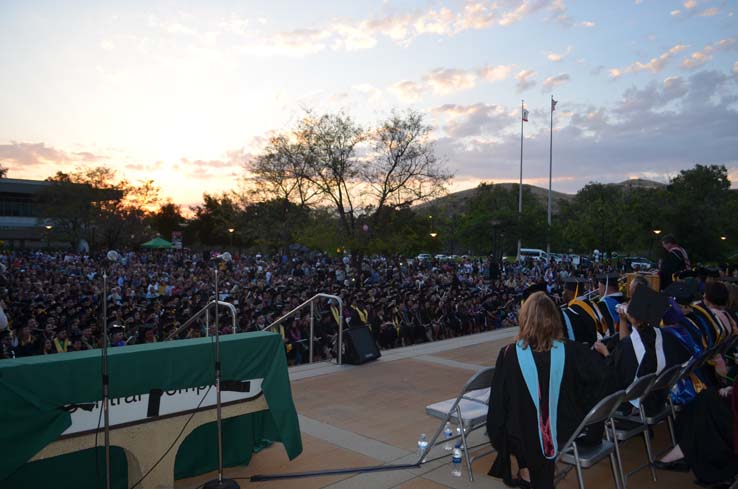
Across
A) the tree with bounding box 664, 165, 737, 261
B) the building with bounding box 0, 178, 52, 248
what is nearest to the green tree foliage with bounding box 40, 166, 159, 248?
the building with bounding box 0, 178, 52, 248

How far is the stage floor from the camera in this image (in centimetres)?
446

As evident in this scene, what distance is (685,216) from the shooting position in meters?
38.4

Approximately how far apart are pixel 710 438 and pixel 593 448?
1.09m

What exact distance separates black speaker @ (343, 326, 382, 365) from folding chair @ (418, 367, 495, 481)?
3.63 meters

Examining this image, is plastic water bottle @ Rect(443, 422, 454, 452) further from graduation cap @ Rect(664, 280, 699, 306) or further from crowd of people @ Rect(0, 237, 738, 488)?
graduation cap @ Rect(664, 280, 699, 306)

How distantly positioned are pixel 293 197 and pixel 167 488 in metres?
28.1

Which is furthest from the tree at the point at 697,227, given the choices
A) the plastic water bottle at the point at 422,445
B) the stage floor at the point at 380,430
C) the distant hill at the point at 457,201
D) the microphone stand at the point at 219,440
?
the microphone stand at the point at 219,440

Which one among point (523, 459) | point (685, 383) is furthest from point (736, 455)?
point (523, 459)

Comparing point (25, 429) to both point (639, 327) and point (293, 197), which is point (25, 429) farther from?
point (293, 197)

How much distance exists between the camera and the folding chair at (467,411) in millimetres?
4449

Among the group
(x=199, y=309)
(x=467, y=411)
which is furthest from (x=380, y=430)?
(x=199, y=309)

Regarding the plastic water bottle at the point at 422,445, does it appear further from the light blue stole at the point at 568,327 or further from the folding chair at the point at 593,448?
the light blue stole at the point at 568,327

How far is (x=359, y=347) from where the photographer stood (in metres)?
8.66

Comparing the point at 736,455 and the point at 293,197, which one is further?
the point at 293,197
